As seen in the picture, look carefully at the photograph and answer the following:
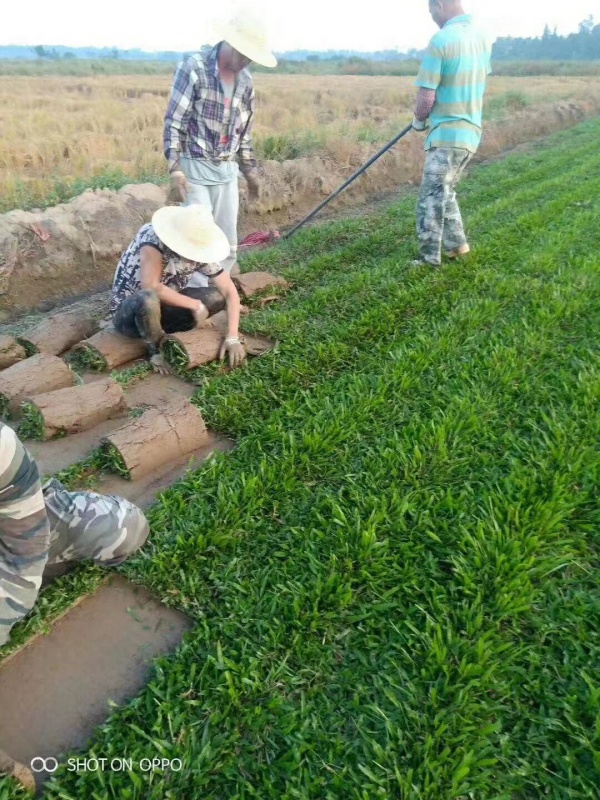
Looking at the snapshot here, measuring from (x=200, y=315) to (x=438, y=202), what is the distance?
2291 millimetres

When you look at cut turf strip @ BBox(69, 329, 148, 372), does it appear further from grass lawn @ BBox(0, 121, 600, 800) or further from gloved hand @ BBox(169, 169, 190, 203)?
gloved hand @ BBox(169, 169, 190, 203)

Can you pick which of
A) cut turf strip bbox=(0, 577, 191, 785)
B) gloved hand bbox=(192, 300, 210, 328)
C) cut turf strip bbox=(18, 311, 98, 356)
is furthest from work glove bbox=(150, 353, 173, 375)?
cut turf strip bbox=(0, 577, 191, 785)

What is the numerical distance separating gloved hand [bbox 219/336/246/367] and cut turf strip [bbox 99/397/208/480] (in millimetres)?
726

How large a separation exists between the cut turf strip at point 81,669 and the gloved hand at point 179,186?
9.49ft

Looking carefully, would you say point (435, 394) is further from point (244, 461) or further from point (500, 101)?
point (500, 101)

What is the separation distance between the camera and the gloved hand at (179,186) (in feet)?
13.6

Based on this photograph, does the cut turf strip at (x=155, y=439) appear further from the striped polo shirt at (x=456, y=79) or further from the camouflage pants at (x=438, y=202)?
the striped polo shirt at (x=456, y=79)

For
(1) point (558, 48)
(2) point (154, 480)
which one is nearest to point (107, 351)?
(2) point (154, 480)

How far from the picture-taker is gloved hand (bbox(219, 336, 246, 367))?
379 cm

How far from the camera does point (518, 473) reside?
267cm

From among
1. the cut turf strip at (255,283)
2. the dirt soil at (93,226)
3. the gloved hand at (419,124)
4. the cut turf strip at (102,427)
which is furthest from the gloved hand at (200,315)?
the gloved hand at (419,124)

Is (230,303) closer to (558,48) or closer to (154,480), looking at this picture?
(154,480)

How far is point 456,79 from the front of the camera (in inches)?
181

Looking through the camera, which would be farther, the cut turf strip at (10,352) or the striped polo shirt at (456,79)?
the striped polo shirt at (456,79)
